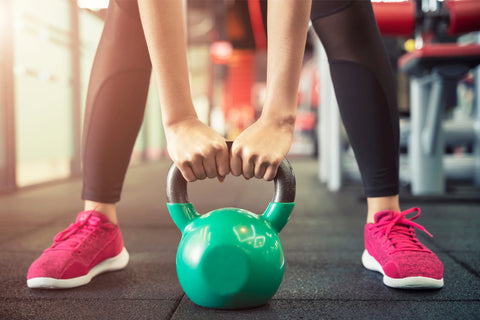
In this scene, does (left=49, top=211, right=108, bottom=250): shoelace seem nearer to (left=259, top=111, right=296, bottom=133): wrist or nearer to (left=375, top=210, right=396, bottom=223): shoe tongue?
(left=259, top=111, right=296, bottom=133): wrist

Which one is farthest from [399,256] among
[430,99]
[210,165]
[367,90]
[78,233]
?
[430,99]

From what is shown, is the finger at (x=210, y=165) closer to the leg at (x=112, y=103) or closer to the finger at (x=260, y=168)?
the finger at (x=260, y=168)

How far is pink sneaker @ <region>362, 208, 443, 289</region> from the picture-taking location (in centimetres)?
84

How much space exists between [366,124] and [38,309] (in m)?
0.78

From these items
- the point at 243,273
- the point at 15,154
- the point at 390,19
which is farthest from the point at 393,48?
the point at 15,154

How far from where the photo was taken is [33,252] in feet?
3.95

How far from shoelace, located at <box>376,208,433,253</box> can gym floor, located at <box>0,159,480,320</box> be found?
3.6 inches

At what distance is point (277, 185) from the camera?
75 centimetres

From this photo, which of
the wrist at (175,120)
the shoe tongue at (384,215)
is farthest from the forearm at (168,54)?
the shoe tongue at (384,215)

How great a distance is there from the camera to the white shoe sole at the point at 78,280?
33.9 inches

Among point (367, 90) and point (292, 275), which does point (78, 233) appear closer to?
point (292, 275)

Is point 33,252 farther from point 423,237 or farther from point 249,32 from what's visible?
point 249,32

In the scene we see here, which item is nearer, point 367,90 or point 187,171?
point 187,171

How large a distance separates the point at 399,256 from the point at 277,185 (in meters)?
0.34
